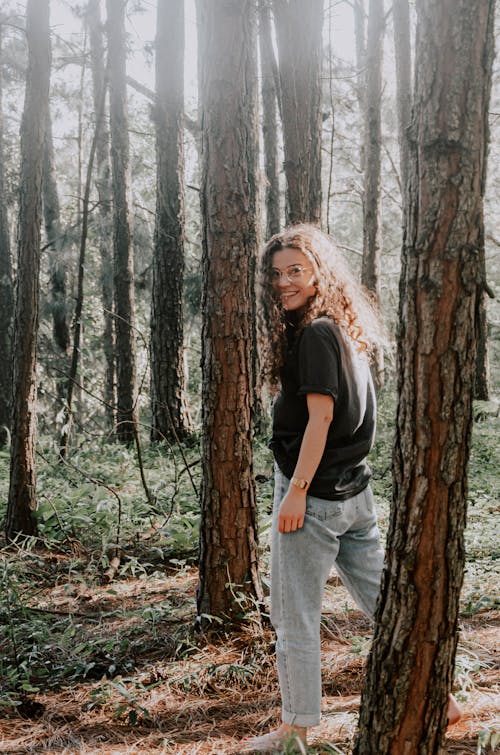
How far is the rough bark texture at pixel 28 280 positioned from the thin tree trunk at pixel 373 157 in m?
7.33

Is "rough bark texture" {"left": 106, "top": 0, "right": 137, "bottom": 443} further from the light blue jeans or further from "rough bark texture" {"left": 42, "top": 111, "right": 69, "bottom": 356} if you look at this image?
the light blue jeans

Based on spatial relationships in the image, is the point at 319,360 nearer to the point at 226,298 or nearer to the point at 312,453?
the point at 312,453

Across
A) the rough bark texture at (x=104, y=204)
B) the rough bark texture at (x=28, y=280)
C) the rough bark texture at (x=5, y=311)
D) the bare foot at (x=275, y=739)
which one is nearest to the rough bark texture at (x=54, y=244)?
the rough bark texture at (x=104, y=204)

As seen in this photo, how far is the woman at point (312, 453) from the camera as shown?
2641 mm

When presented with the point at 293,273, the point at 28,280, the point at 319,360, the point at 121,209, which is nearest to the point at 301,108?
the point at 28,280

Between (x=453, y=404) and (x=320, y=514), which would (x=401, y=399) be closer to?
→ (x=453, y=404)

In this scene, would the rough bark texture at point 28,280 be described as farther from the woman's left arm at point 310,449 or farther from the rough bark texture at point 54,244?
the rough bark texture at point 54,244

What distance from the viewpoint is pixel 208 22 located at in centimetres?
358

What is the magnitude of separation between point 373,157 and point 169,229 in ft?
15.0

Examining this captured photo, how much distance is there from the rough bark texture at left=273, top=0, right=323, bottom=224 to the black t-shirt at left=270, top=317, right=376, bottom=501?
340 centimetres

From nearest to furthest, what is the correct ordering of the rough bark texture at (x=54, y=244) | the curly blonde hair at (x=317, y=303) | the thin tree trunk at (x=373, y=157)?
1. the curly blonde hair at (x=317, y=303)
2. the thin tree trunk at (x=373, y=157)
3. the rough bark texture at (x=54, y=244)

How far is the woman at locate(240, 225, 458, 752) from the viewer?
264 cm

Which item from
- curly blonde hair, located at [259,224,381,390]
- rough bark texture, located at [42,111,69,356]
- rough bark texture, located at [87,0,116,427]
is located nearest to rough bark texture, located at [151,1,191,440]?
rough bark texture, located at [87,0,116,427]

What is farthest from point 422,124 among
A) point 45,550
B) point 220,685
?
point 45,550
